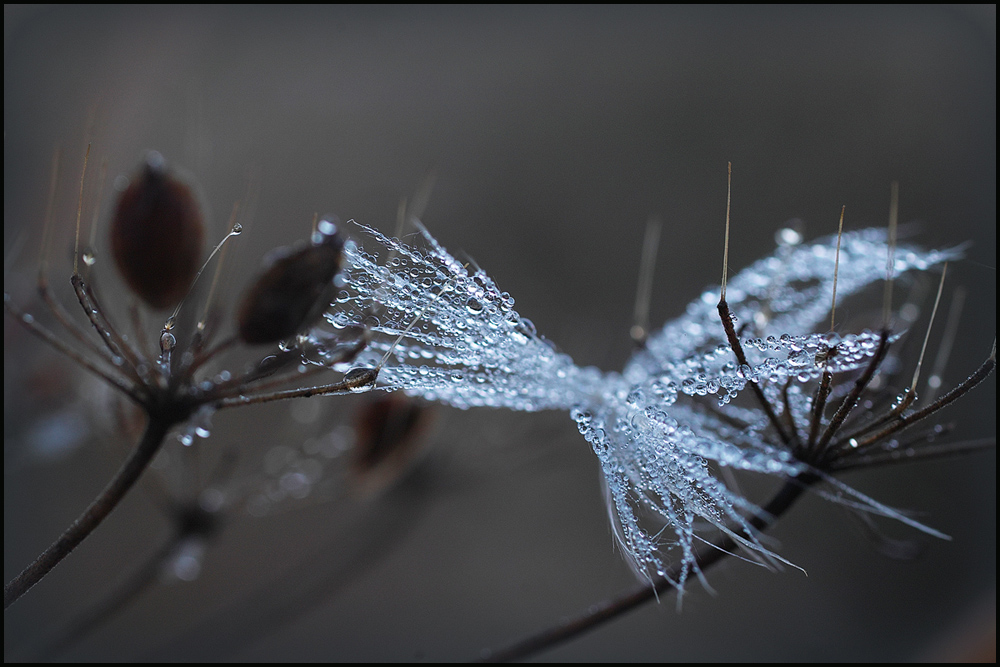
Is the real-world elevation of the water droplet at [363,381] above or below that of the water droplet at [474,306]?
below

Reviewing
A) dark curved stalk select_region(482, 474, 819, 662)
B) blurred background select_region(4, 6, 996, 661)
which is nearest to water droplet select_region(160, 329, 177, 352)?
dark curved stalk select_region(482, 474, 819, 662)

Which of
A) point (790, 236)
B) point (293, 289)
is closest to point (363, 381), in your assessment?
point (293, 289)

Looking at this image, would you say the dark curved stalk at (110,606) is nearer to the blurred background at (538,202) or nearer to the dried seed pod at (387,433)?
the dried seed pod at (387,433)

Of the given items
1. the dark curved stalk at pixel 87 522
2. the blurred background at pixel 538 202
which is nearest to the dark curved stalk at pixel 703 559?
the dark curved stalk at pixel 87 522

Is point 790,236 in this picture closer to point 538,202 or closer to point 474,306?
point 474,306

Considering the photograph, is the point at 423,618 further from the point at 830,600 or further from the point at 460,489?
the point at 830,600
